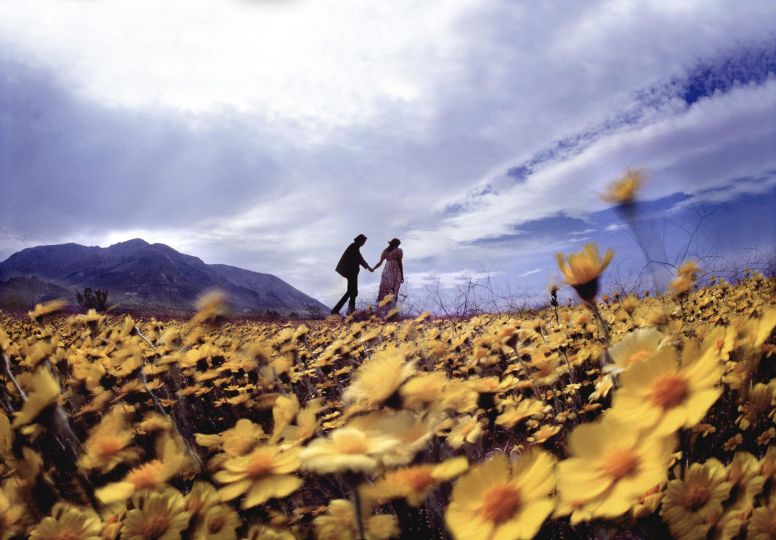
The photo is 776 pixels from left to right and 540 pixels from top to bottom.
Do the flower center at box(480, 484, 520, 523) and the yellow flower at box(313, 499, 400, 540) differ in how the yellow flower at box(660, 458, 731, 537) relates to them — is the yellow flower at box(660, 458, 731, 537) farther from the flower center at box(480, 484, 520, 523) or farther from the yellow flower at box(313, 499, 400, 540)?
the yellow flower at box(313, 499, 400, 540)

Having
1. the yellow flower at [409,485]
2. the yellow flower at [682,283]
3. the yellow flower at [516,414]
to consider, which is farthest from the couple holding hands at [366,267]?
the yellow flower at [409,485]

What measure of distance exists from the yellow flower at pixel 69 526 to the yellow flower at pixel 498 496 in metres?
0.62

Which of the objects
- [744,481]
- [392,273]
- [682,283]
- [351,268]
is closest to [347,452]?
[744,481]

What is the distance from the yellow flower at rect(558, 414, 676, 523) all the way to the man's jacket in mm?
10177

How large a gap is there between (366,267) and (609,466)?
1030cm

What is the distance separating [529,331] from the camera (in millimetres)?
2295

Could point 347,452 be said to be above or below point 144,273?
below

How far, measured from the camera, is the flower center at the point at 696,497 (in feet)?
2.38

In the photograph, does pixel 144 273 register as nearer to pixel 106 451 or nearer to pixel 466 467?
pixel 106 451

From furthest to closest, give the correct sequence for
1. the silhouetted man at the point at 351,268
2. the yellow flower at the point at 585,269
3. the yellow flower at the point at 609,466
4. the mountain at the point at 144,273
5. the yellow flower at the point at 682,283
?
the mountain at the point at 144,273 < the silhouetted man at the point at 351,268 < the yellow flower at the point at 682,283 < the yellow flower at the point at 585,269 < the yellow flower at the point at 609,466

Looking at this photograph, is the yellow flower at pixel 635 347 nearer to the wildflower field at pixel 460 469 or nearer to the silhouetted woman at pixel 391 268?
the wildflower field at pixel 460 469

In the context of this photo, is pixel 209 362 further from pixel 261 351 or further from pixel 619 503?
pixel 619 503

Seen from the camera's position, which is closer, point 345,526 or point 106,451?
point 345,526

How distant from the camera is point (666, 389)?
60 cm
